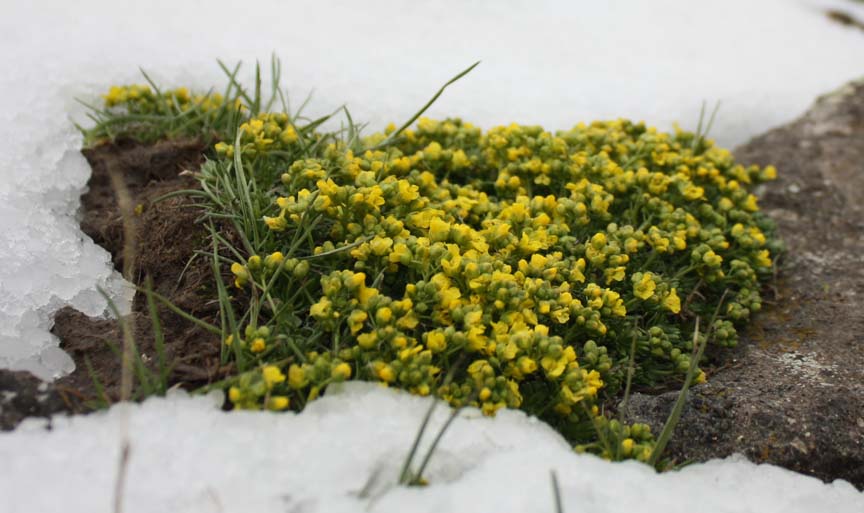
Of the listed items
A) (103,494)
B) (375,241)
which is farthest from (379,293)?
(103,494)

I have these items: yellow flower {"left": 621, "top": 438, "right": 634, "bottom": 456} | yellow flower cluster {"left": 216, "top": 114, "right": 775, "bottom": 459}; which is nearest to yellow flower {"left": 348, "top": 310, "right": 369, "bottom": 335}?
yellow flower cluster {"left": 216, "top": 114, "right": 775, "bottom": 459}

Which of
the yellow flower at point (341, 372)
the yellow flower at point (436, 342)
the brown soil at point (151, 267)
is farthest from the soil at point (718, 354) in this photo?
the yellow flower at point (436, 342)

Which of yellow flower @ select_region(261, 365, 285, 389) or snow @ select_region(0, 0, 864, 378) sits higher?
snow @ select_region(0, 0, 864, 378)

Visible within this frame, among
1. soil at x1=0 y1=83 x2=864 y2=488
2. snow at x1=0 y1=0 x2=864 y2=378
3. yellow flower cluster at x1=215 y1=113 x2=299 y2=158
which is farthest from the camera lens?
yellow flower cluster at x1=215 y1=113 x2=299 y2=158

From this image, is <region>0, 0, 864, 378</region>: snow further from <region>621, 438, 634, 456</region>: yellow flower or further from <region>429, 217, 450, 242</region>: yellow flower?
<region>621, 438, 634, 456</region>: yellow flower

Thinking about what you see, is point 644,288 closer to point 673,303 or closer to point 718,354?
point 673,303

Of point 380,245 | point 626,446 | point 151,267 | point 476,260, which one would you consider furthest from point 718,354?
point 151,267
